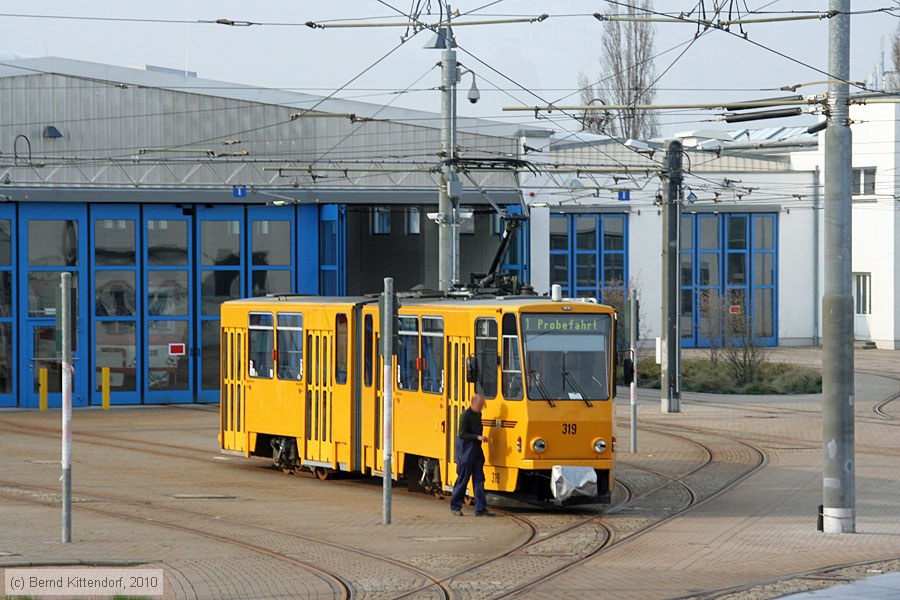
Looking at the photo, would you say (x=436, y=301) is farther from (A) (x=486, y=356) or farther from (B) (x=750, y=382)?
(B) (x=750, y=382)

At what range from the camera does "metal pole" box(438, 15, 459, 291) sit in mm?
25891

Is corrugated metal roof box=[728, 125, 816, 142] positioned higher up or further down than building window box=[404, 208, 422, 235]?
higher up

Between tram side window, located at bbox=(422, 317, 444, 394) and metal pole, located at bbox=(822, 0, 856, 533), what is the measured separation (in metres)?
5.15

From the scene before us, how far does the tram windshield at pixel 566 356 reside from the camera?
56.5ft

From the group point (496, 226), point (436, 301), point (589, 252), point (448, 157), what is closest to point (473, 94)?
point (448, 157)

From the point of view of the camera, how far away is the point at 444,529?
16047 mm

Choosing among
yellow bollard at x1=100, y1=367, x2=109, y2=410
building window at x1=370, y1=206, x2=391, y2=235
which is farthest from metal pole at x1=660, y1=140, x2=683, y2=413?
building window at x1=370, y1=206, x2=391, y2=235

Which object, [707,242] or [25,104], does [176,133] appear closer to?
[25,104]

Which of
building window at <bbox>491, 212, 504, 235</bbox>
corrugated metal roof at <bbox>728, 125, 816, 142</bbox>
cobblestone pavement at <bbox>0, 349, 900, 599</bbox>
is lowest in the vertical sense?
cobblestone pavement at <bbox>0, 349, 900, 599</bbox>

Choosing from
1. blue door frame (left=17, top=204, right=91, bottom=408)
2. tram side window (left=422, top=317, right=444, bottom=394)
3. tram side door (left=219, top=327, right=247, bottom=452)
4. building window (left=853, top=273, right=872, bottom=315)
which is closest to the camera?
tram side window (left=422, top=317, right=444, bottom=394)

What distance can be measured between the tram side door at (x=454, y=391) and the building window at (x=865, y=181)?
4299 cm

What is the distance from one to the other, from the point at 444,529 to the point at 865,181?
45.6 m

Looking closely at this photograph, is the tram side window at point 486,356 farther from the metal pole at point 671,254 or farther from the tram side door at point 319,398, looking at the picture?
the metal pole at point 671,254

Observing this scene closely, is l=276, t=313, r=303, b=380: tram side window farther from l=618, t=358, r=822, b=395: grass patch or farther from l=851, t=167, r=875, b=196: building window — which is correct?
l=851, t=167, r=875, b=196: building window
